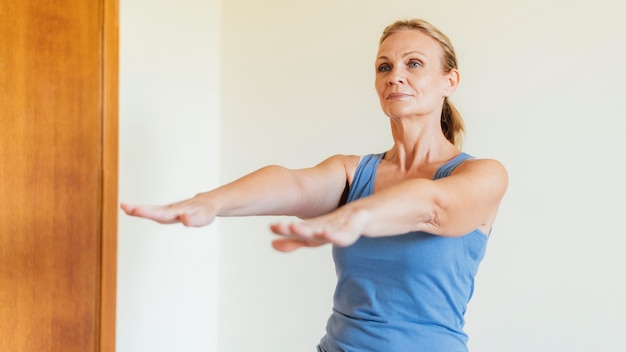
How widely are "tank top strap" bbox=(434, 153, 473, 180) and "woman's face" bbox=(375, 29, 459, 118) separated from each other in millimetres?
130

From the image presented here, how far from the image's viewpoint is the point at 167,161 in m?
2.48

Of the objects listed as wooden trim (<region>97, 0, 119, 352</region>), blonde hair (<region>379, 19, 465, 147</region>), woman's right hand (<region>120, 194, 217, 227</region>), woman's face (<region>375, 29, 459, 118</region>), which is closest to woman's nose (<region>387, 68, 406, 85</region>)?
woman's face (<region>375, 29, 459, 118</region>)

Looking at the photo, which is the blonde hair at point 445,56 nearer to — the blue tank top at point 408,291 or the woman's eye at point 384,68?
the woman's eye at point 384,68

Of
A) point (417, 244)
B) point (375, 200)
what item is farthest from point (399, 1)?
point (375, 200)

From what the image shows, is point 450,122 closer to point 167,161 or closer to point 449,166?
point 449,166

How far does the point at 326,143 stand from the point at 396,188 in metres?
1.30

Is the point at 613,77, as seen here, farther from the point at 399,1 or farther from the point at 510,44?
the point at 399,1

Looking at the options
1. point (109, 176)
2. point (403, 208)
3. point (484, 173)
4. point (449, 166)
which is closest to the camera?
point (403, 208)

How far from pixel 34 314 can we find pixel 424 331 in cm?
115

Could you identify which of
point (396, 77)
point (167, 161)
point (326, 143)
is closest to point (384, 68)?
point (396, 77)

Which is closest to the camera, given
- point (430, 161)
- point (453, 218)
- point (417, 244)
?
point (453, 218)

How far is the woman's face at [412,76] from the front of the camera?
157 cm

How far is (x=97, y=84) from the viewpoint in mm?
2164

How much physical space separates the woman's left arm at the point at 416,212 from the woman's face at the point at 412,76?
20 centimetres
